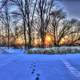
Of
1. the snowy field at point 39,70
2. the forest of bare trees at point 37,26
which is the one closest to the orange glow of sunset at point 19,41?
the forest of bare trees at point 37,26

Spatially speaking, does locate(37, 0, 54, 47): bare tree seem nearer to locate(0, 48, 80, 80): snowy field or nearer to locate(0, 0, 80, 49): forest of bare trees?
locate(0, 0, 80, 49): forest of bare trees

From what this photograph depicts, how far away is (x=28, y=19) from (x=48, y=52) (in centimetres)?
1437

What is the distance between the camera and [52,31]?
67875mm

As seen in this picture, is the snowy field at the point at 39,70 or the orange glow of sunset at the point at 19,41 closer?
the snowy field at the point at 39,70

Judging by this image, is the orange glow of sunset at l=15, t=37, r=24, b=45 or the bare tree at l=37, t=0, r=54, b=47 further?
the orange glow of sunset at l=15, t=37, r=24, b=45

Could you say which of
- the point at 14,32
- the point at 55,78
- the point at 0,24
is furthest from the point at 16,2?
the point at 55,78

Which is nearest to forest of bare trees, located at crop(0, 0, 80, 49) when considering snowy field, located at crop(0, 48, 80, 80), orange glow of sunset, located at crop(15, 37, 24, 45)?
orange glow of sunset, located at crop(15, 37, 24, 45)

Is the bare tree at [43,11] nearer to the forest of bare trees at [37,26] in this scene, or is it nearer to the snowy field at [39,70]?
the forest of bare trees at [37,26]

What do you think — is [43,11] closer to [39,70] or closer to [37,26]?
[37,26]

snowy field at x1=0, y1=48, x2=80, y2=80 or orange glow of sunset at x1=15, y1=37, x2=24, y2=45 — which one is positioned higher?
snowy field at x1=0, y1=48, x2=80, y2=80

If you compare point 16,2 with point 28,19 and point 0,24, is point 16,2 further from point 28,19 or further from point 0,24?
point 0,24

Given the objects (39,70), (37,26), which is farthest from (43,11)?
(39,70)

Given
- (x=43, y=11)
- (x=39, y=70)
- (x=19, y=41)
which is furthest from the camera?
(x=19, y=41)

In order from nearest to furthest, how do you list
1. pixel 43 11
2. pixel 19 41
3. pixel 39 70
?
1. pixel 39 70
2. pixel 43 11
3. pixel 19 41
